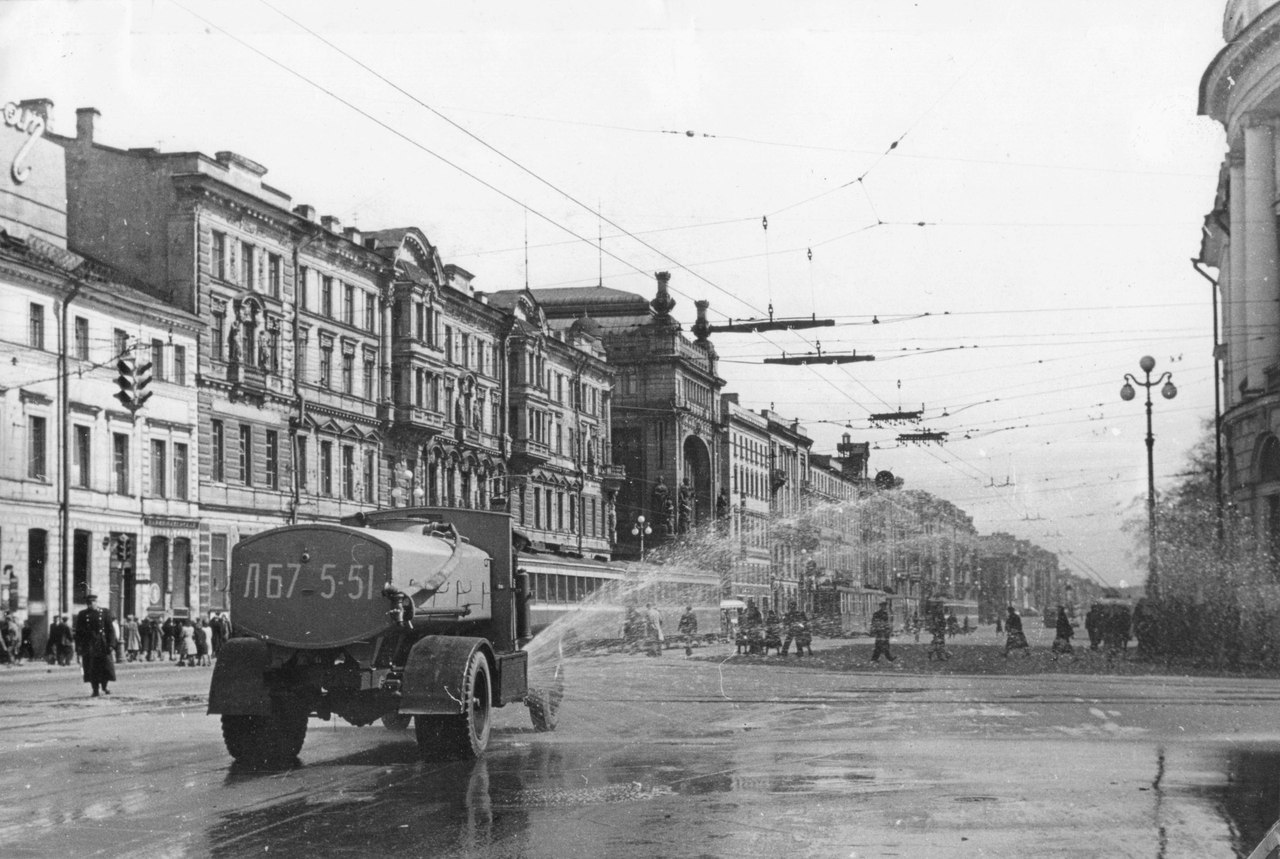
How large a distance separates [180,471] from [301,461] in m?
6.94

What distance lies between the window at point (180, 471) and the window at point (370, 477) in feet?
38.3

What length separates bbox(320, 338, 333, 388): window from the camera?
197 feet

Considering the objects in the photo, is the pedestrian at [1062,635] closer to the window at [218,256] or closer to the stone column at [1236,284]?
the stone column at [1236,284]

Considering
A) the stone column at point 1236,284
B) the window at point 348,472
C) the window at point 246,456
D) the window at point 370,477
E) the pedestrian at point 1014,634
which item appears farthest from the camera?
the window at point 370,477

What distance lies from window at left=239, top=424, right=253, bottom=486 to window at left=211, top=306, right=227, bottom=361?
2.93 meters

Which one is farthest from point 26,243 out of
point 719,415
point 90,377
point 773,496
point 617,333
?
point 773,496

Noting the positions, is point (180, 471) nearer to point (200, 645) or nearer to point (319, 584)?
point (200, 645)

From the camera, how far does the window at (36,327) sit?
4491cm

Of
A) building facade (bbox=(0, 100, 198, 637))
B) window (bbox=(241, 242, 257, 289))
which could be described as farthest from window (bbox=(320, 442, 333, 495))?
building facade (bbox=(0, 100, 198, 637))

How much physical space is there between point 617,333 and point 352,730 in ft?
291

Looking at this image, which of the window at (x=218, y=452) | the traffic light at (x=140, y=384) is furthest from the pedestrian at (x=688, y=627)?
the traffic light at (x=140, y=384)

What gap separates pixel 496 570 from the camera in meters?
17.6

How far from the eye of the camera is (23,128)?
48.6 m

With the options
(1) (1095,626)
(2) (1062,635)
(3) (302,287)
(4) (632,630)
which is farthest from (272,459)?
(1) (1095,626)
